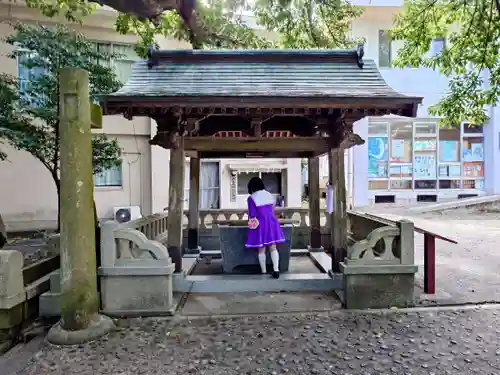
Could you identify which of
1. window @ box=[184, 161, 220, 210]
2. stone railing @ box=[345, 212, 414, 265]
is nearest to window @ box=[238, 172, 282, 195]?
window @ box=[184, 161, 220, 210]

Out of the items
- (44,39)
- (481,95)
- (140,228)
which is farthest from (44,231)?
(481,95)

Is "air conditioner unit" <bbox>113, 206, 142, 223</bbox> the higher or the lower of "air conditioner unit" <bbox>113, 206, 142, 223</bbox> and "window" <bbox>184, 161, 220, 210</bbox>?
the lower

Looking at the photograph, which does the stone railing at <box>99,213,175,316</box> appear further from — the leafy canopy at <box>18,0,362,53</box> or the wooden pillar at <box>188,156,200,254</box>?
the leafy canopy at <box>18,0,362,53</box>

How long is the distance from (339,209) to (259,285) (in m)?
1.78

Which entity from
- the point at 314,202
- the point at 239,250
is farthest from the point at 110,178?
the point at 239,250

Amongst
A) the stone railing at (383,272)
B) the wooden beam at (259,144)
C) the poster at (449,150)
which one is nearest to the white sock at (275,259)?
the stone railing at (383,272)

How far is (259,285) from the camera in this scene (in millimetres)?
6098

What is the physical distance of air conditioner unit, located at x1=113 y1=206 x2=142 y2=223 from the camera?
13617 millimetres

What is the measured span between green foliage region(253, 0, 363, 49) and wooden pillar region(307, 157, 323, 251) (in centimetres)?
392

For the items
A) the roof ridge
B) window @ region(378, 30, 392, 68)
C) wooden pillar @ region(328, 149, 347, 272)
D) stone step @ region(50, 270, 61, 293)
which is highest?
window @ region(378, 30, 392, 68)

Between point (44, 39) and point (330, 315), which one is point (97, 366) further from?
point (44, 39)

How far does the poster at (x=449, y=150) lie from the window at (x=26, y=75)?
18.9 meters

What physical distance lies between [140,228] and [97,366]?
2903 millimetres

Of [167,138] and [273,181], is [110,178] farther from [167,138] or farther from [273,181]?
[167,138]
